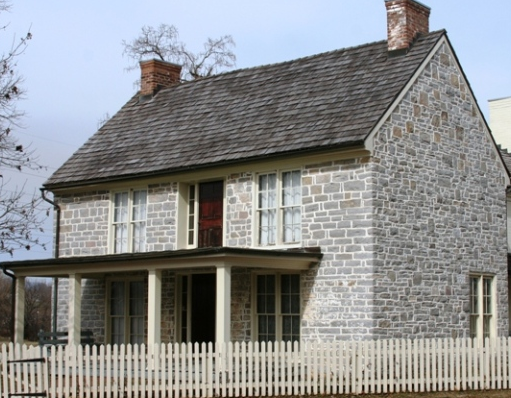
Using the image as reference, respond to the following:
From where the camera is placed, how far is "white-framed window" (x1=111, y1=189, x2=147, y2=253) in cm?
2327

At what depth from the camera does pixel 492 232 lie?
895 inches

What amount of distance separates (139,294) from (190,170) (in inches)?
153

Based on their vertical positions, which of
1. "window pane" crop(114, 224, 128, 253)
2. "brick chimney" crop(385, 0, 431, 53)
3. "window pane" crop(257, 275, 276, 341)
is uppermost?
"brick chimney" crop(385, 0, 431, 53)

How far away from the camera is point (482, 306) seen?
21.8m

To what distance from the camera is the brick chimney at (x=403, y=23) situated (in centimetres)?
2144

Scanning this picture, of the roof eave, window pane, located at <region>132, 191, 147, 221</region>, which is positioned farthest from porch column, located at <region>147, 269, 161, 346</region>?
window pane, located at <region>132, 191, 147, 221</region>

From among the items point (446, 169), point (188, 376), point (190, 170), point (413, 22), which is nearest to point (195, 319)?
point (190, 170)

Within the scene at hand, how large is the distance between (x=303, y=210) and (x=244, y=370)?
14.6ft

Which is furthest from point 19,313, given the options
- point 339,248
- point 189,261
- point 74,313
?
point 339,248

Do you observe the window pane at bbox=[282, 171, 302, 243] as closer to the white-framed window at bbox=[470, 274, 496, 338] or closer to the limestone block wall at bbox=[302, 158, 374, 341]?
the limestone block wall at bbox=[302, 158, 374, 341]

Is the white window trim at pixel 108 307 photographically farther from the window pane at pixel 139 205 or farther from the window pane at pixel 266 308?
the window pane at pixel 266 308

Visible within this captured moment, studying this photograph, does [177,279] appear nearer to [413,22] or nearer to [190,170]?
[190,170]

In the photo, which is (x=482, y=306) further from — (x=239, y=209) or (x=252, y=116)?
(x=252, y=116)

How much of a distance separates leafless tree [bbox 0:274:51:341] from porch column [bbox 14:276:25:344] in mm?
15078
